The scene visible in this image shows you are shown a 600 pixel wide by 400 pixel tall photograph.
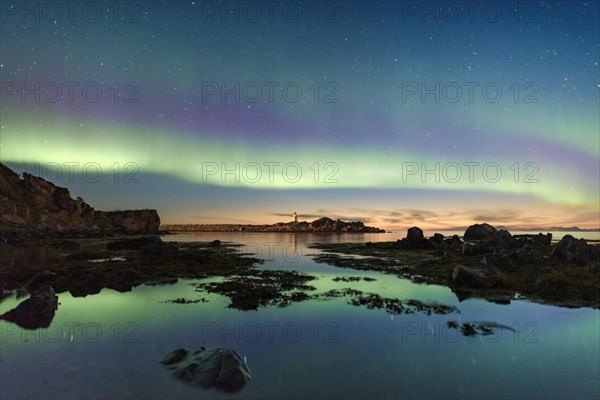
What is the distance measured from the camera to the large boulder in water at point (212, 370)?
37.2 ft

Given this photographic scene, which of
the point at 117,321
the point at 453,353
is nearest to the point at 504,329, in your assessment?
the point at 453,353

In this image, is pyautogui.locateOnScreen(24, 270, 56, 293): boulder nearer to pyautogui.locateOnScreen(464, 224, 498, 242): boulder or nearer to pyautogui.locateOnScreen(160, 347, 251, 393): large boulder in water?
pyautogui.locateOnScreen(160, 347, 251, 393): large boulder in water

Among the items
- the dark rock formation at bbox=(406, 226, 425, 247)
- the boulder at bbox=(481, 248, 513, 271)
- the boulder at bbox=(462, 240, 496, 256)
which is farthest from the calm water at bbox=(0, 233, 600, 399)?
the dark rock formation at bbox=(406, 226, 425, 247)

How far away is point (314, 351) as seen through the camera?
1501 centimetres

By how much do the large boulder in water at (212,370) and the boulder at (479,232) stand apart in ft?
300

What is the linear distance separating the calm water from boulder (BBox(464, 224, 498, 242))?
7594 centimetres

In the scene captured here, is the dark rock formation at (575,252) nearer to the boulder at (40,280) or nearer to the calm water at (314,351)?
the calm water at (314,351)

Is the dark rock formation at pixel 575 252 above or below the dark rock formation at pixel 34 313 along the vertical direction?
above

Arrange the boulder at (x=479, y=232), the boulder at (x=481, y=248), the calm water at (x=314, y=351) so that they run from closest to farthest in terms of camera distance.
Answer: the calm water at (x=314, y=351) → the boulder at (x=481, y=248) → the boulder at (x=479, y=232)

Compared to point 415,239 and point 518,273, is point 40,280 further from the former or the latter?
point 415,239

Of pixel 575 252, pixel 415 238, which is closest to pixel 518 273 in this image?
pixel 575 252

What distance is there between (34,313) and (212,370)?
44.1ft

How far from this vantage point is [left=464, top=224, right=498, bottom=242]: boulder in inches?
3632

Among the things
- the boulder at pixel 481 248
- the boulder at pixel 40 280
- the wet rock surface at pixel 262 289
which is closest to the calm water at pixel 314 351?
the wet rock surface at pixel 262 289
